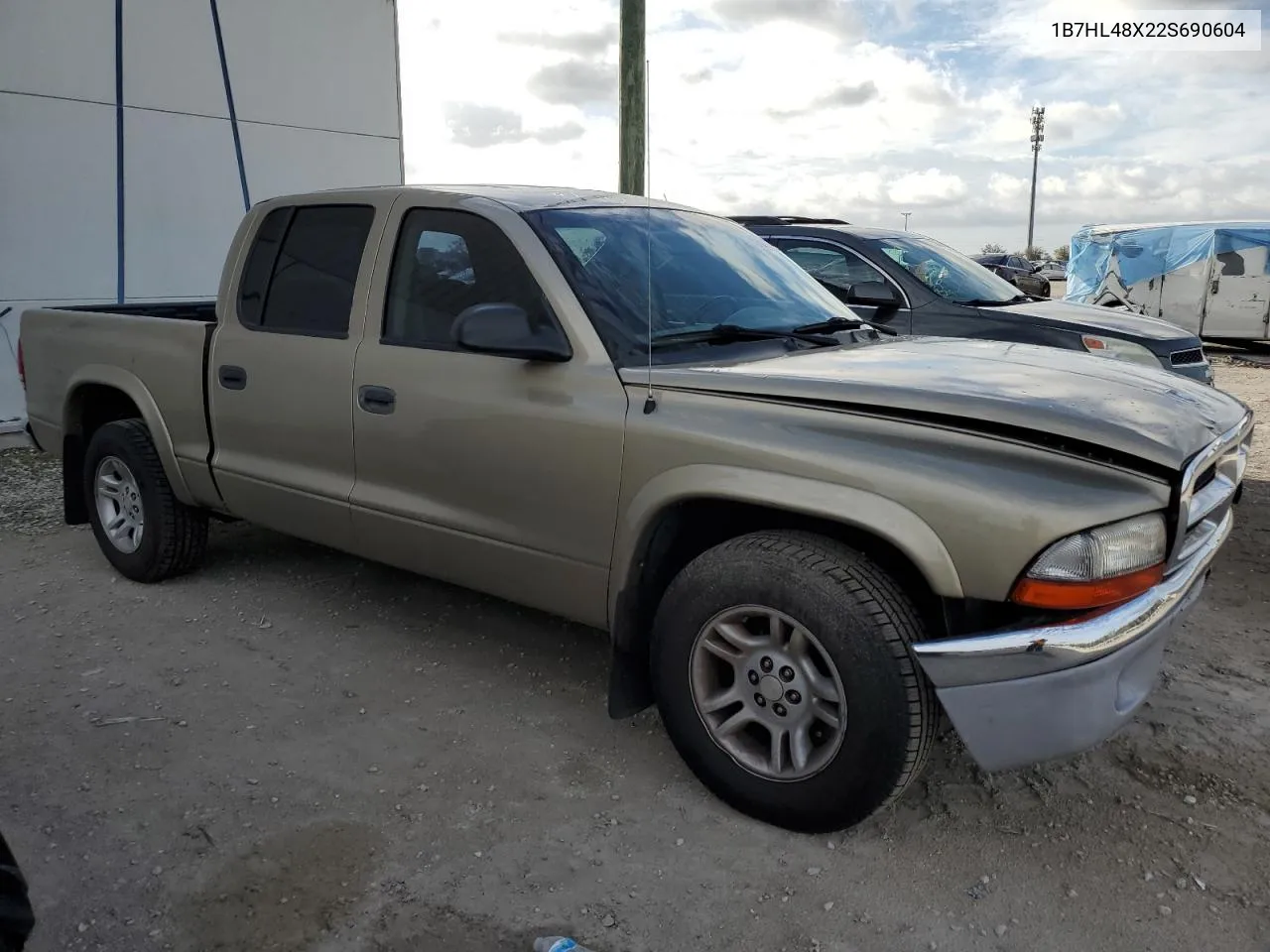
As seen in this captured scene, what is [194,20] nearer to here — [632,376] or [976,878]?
[632,376]

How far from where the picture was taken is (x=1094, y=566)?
2361mm

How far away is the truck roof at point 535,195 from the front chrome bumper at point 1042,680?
211 centimetres

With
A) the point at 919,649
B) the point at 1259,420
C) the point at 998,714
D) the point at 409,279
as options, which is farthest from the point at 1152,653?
the point at 1259,420

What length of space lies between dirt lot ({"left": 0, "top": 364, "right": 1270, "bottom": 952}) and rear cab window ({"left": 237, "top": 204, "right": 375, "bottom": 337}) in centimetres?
138

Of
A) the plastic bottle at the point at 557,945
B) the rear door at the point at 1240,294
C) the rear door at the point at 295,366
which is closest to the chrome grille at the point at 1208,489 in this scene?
the plastic bottle at the point at 557,945

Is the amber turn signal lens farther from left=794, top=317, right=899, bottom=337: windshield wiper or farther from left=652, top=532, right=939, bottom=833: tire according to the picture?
left=794, top=317, right=899, bottom=337: windshield wiper

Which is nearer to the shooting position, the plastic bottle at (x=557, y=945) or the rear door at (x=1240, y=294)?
the plastic bottle at (x=557, y=945)

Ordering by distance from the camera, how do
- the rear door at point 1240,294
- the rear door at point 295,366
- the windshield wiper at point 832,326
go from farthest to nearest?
the rear door at point 1240,294 → the rear door at point 295,366 → the windshield wiper at point 832,326

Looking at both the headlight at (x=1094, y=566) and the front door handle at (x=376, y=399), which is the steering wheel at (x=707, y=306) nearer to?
the front door handle at (x=376, y=399)

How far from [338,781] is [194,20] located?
8.13m

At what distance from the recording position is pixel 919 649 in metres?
2.42

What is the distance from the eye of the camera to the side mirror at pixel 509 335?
3.04 m

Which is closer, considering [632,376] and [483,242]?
[632,376]

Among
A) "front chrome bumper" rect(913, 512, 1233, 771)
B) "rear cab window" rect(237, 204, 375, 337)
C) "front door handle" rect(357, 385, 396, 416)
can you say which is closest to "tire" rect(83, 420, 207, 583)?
"rear cab window" rect(237, 204, 375, 337)
